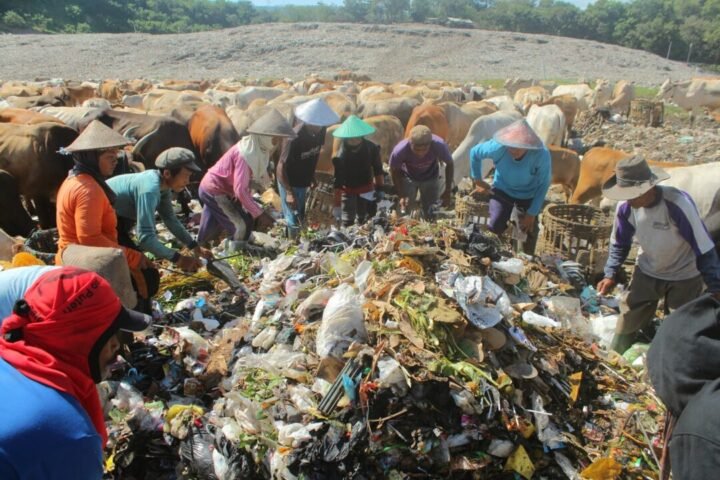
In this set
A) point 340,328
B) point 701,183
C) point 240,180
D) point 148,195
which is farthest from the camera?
point 701,183

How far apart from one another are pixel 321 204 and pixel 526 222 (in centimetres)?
275

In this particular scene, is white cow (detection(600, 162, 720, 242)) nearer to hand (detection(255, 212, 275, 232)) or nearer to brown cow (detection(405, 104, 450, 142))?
hand (detection(255, 212, 275, 232))

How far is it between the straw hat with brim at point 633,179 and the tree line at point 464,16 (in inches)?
1802

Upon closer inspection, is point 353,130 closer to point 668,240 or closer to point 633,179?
point 633,179

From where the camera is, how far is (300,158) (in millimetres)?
6238

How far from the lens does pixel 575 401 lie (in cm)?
335

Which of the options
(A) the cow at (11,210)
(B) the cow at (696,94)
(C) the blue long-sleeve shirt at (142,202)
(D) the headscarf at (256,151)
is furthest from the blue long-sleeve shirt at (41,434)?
(B) the cow at (696,94)

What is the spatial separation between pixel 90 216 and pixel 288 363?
1.54m

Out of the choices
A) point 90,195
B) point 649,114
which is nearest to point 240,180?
point 90,195

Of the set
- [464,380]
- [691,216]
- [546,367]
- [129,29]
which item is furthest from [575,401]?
[129,29]

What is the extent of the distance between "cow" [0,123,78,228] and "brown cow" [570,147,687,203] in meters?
7.10

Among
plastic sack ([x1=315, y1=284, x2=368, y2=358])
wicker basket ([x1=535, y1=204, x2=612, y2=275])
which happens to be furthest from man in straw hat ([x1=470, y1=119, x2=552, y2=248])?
plastic sack ([x1=315, y1=284, x2=368, y2=358])

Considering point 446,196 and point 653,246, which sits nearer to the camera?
point 653,246

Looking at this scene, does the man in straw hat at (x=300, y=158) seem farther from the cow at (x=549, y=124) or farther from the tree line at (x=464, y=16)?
the tree line at (x=464, y=16)
